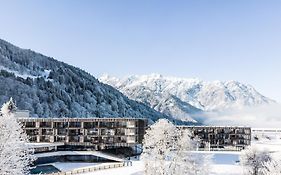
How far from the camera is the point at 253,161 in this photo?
91375 mm

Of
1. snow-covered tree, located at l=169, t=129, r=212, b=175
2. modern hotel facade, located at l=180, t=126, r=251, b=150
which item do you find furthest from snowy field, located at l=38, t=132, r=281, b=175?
modern hotel facade, located at l=180, t=126, r=251, b=150

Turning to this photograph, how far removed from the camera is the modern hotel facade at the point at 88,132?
118 metres

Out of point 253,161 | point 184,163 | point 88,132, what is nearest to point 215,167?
point 253,161

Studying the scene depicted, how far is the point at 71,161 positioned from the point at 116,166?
2322cm

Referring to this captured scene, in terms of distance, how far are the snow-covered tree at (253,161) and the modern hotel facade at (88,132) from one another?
35.0m

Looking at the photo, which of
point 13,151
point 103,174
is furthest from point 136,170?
point 13,151

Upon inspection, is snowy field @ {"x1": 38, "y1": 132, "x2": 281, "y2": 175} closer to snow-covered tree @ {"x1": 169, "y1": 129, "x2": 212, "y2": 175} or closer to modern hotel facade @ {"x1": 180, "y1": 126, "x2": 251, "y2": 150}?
snow-covered tree @ {"x1": 169, "y1": 129, "x2": 212, "y2": 175}

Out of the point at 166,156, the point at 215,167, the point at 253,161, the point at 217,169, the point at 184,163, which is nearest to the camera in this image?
the point at 184,163

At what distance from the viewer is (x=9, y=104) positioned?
125125 mm

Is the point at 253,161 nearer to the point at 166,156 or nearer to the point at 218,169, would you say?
the point at 218,169

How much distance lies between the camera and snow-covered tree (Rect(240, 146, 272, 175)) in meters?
89.8

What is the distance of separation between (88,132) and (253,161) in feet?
163

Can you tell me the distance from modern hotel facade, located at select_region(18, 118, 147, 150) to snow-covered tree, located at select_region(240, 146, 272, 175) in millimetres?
35040

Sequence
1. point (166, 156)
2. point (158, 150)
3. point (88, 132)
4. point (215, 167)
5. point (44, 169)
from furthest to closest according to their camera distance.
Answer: point (88, 132)
point (44, 169)
point (215, 167)
point (166, 156)
point (158, 150)
